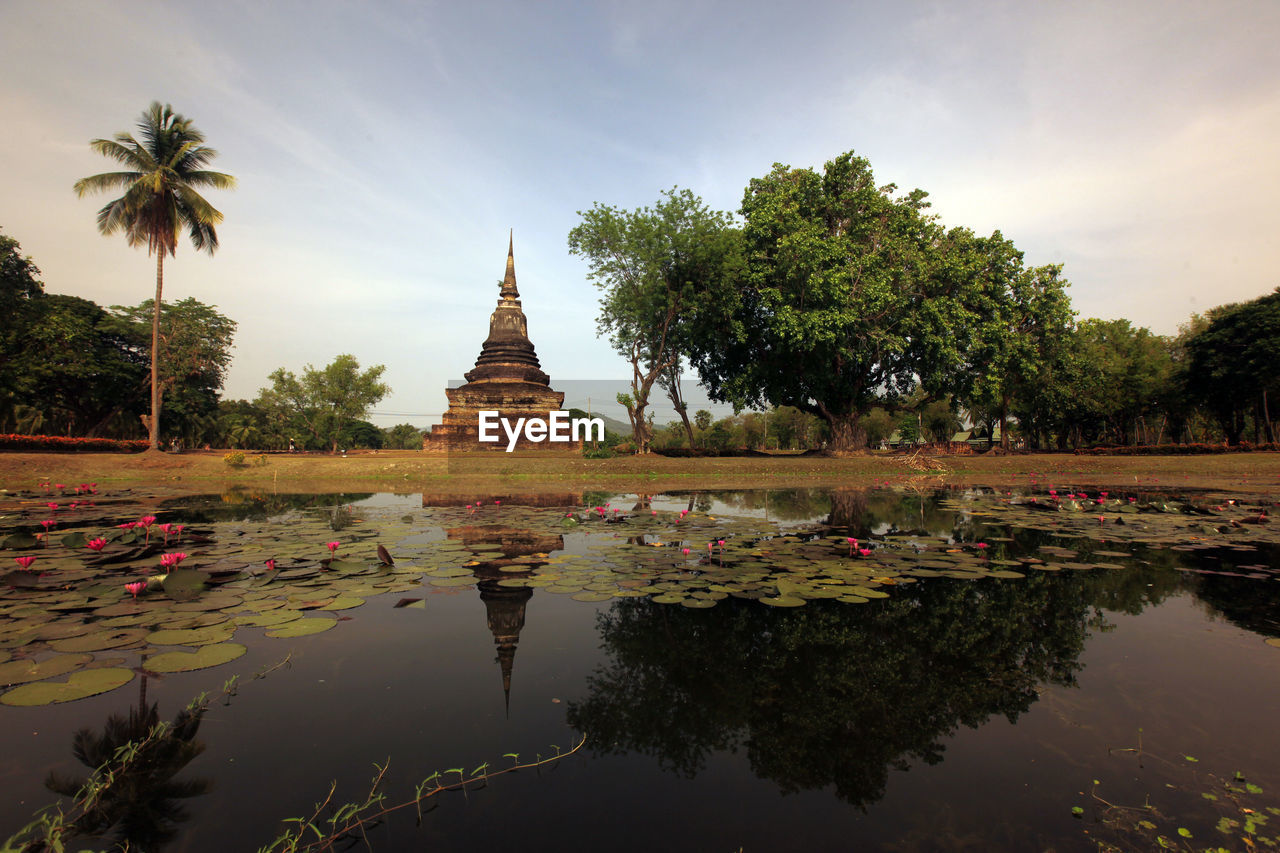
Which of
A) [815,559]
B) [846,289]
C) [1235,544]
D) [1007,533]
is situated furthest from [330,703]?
[846,289]

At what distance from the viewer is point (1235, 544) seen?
736 centimetres

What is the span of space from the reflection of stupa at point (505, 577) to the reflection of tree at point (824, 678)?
71 centimetres

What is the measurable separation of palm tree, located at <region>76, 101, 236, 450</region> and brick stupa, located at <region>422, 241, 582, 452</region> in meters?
14.0

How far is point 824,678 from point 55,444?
2991 centimetres

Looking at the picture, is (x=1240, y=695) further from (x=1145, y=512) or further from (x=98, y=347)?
(x=98, y=347)

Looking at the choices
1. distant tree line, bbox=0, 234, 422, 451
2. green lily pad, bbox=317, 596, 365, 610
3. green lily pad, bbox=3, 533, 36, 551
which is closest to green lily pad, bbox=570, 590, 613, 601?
green lily pad, bbox=317, 596, 365, 610

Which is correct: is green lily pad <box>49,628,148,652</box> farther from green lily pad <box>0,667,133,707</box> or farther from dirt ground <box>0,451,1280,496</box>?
dirt ground <box>0,451,1280,496</box>

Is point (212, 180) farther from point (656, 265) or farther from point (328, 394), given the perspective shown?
point (328, 394)

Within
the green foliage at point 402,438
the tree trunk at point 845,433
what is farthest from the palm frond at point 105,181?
the green foliage at point 402,438

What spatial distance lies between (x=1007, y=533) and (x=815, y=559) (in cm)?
415

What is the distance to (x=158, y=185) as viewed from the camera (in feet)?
74.1

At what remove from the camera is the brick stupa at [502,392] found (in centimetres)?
3319

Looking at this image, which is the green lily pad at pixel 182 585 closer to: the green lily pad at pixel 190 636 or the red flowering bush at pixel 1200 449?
the green lily pad at pixel 190 636

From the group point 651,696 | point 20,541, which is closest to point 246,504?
point 20,541
